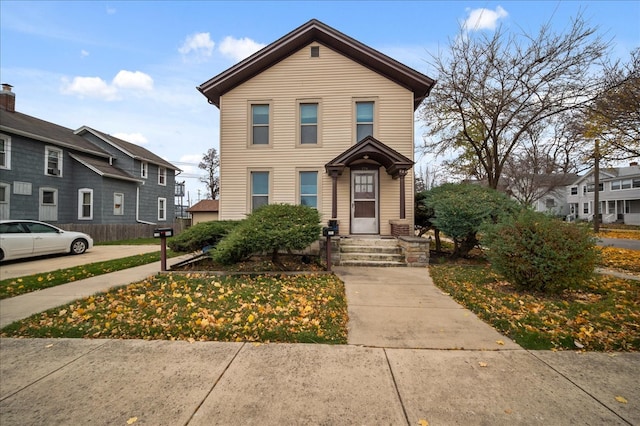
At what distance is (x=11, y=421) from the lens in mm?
2006

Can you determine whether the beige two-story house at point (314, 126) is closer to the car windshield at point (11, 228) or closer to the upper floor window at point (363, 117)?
the upper floor window at point (363, 117)

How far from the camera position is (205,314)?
386 cm

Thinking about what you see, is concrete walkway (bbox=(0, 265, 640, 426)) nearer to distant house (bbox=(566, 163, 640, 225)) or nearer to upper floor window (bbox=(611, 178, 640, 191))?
distant house (bbox=(566, 163, 640, 225))

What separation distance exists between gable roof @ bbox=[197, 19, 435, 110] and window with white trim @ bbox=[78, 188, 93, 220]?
12.5 meters

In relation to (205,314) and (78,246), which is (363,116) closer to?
(205,314)

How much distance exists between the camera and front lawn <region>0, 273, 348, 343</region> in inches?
132

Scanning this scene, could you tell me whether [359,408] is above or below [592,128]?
below

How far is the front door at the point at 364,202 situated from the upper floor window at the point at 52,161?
695 inches

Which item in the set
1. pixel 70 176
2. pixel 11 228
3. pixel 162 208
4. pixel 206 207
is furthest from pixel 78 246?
pixel 206 207

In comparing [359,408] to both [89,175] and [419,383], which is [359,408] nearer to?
[419,383]

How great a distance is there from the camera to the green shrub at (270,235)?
5.83 meters

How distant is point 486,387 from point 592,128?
10680mm

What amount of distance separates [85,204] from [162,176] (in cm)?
656

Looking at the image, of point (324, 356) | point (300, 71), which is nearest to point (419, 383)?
point (324, 356)
